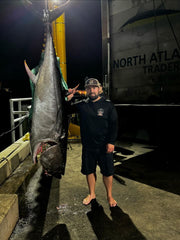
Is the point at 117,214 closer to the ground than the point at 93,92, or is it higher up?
closer to the ground

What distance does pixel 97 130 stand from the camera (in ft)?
9.48

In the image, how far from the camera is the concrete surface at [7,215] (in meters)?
2.12

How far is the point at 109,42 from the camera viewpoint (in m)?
6.01

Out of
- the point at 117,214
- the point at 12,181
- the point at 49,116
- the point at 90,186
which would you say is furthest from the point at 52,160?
the point at 12,181

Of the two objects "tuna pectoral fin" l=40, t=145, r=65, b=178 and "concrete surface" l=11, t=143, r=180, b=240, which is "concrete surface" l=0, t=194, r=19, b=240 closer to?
"concrete surface" l=11, t=143, r=180, b=240

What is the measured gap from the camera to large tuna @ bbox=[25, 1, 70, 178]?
7.16 ft

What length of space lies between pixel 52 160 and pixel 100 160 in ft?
3.20

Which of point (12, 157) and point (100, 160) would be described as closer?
point (100, 160)

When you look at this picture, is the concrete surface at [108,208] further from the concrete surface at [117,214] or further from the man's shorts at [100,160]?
the man's shorts at [100,160]

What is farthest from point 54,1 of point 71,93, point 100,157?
point 100,157

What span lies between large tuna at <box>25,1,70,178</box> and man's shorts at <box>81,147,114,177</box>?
0.72 meters

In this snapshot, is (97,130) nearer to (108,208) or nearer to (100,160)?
(100,160)

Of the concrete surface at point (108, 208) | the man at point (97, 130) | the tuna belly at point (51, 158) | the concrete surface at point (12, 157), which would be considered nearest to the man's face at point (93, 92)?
the man at point (97, 130)

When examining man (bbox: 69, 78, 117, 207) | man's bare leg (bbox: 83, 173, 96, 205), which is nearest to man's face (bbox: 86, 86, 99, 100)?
man (bbox: 69, 78, 117, 207)
